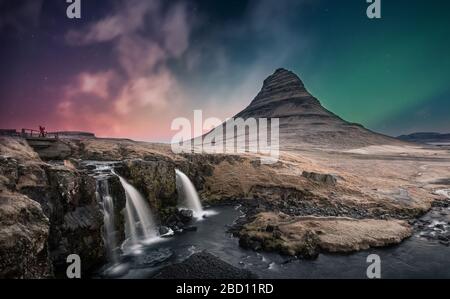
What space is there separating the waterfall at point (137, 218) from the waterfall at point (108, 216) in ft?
8.22

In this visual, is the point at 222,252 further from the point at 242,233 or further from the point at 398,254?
the point at 398,254

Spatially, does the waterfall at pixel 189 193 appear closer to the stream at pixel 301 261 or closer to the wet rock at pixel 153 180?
the wet rock at pixel 153 180

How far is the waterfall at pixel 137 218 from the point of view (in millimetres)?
28281

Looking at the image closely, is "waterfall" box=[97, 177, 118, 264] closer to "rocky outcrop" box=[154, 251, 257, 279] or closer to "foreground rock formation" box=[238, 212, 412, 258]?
"rocky outcrop" box=[154, 251, 257, 279]

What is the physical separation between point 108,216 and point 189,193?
17.6 meters

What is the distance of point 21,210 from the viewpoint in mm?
14859

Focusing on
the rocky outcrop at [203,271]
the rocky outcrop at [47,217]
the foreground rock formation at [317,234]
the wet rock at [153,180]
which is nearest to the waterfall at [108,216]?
the rocky outcrop at [47,217]

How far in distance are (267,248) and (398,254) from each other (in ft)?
38.8

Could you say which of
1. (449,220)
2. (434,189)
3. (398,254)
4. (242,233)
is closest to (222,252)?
(242,233)

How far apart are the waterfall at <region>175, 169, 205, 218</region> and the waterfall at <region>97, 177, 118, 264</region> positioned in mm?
14867

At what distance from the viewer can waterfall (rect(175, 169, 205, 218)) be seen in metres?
40.4

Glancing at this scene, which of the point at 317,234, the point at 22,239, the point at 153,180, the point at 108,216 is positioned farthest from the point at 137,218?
the point at 317,234

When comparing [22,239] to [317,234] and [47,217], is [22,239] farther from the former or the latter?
[317,234]

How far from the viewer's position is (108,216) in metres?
25.3
